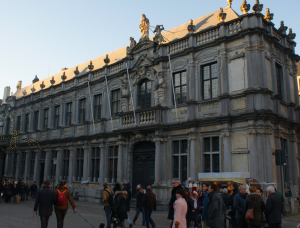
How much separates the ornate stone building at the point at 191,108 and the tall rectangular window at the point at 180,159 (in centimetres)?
6

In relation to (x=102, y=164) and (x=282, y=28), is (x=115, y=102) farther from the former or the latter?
(x=282, y=28)

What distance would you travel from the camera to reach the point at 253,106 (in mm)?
16547

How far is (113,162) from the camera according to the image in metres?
24.1

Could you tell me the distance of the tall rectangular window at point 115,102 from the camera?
24.8 meters

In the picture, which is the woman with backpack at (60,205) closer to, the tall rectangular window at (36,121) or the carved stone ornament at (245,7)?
the carved stone ornament at (245,7)

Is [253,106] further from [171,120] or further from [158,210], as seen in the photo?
[158,210]

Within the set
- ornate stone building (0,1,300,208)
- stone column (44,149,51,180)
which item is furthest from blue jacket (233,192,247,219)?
stone column (44,149,51,180)

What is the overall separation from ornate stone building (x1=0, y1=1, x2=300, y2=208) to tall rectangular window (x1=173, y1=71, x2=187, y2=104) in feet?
0.22

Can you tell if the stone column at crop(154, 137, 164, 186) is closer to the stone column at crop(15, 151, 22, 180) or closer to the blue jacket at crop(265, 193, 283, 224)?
the blue jacket at crop(265, 193, 283, 224)

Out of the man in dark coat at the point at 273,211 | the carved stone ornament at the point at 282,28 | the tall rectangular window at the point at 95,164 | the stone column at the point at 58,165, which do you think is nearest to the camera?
the man in dark coat at the point at 273,211

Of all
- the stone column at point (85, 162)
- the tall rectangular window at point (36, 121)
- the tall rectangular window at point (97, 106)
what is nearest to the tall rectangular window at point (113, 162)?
the stone column at point (85, 162)

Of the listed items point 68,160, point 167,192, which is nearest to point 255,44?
point 167,192

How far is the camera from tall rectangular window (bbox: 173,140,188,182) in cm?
1934

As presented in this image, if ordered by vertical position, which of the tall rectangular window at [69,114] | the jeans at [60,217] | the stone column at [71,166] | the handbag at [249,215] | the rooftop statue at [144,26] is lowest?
the jeans at [60,217]
